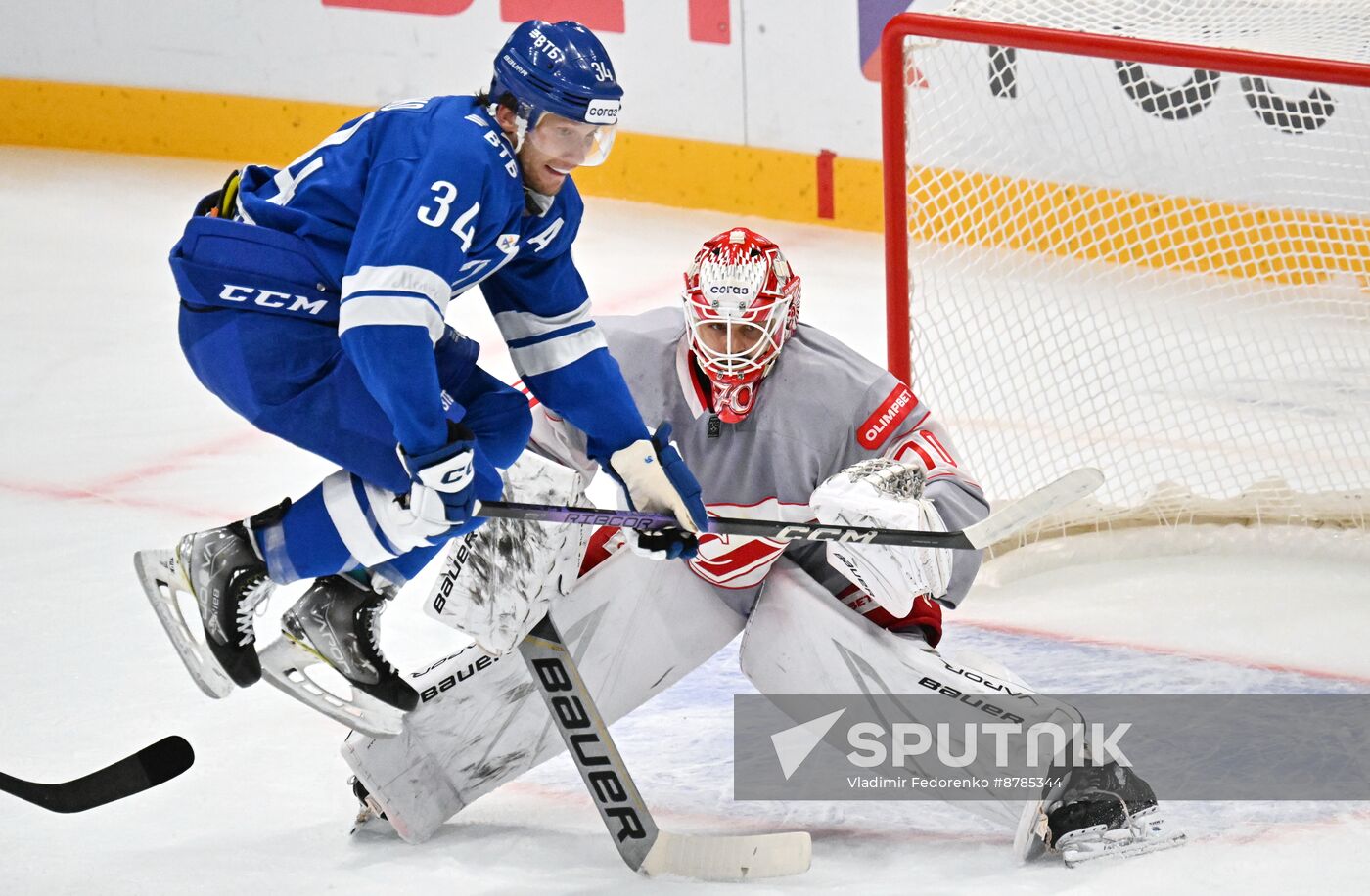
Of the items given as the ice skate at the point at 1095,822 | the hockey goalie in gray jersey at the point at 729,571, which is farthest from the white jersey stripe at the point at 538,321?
the ice skate at the point at 1095,822

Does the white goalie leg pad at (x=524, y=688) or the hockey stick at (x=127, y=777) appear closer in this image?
the hockey stick at (x=127, y=777)

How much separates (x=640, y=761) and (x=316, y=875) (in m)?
0.68

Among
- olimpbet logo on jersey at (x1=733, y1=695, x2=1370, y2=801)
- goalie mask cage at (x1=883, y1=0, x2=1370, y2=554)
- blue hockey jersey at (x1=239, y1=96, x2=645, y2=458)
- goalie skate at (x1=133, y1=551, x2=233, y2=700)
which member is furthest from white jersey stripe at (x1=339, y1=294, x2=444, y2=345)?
goalie mask cage at (x1=883, y1=0, x2=1370, y2=554)

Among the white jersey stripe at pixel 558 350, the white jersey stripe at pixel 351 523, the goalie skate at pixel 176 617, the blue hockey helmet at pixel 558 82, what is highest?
the blue hockey helmet at pixel 558 82

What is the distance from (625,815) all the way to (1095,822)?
0.72 meters

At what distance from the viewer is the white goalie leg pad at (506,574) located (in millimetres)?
2697

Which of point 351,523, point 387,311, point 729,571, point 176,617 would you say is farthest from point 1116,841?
point 176,617

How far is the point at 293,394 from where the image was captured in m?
2.49

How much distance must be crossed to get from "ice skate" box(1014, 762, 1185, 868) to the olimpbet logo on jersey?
26mm

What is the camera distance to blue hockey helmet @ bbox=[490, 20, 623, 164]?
7.72ft

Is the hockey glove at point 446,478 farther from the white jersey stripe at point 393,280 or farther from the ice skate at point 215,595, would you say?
the ice skate at point 215,595

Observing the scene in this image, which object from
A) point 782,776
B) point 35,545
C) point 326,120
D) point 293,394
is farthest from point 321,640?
point 326,120

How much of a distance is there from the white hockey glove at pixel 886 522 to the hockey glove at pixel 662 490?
0.19 metres

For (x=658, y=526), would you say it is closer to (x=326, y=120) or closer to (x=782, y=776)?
(x=782, y=776)
